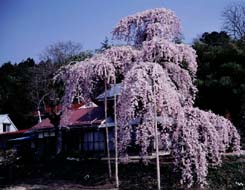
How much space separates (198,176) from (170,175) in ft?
6.44

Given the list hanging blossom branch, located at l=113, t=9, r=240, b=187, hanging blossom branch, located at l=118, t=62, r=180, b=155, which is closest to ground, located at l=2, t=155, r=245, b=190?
hanging blossom branch, located at l=113, t=9, r=240, b=187

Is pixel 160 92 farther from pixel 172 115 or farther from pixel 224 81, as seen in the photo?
pixel 224 81

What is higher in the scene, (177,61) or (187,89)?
(177,61)

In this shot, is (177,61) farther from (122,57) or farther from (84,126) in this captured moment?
(84,126)

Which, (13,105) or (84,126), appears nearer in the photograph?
(84,126)

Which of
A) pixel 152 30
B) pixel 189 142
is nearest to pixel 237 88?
pixel 152 30

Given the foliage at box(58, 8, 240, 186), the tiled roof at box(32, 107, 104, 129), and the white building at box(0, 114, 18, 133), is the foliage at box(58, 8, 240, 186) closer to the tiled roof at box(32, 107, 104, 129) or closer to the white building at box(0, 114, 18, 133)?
the tiled roof at box(32, 107, 104, 129)

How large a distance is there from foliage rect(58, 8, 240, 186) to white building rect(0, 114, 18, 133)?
113 ft

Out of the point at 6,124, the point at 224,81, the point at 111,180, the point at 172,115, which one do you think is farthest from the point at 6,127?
the point at 172,115

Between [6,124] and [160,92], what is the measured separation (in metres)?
40.3

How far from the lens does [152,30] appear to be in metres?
16.8

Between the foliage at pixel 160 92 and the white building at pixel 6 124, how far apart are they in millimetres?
34356

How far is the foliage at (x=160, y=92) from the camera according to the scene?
45.1 ft

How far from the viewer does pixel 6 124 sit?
5022cm
